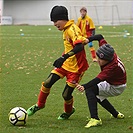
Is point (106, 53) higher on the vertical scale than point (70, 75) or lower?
higher

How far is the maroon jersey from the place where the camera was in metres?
5.65

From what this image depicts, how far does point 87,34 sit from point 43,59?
1609mm

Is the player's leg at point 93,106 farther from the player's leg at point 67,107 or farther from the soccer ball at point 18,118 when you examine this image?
the soccer ball at point 18,118

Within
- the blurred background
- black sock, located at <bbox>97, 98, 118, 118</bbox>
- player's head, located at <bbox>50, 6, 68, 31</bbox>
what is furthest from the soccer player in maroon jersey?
the blurred background

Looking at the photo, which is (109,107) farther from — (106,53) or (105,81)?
(106,53)

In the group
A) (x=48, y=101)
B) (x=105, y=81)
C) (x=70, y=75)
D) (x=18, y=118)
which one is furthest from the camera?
(x=48, y=101)

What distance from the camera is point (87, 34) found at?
541 inches

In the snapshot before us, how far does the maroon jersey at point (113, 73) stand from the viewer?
565cm

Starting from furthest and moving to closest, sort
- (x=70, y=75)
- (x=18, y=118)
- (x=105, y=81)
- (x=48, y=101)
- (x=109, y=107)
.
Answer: (x=48, y=101) → (x=109, y=107) → (x=70, y=75) → (x=105, y=81) → (x=18, y=118)

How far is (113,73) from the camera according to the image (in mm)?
5746

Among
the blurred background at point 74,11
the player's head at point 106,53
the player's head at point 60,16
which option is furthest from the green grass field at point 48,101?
the blurred background at point 74,11

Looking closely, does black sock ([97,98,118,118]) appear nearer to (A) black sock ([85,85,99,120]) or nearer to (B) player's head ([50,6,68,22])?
(A) black sock ([85,85,99,120])

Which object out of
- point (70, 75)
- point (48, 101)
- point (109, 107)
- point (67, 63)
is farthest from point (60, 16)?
point (48, 101)

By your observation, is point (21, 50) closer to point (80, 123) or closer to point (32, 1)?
point (80, 123)
